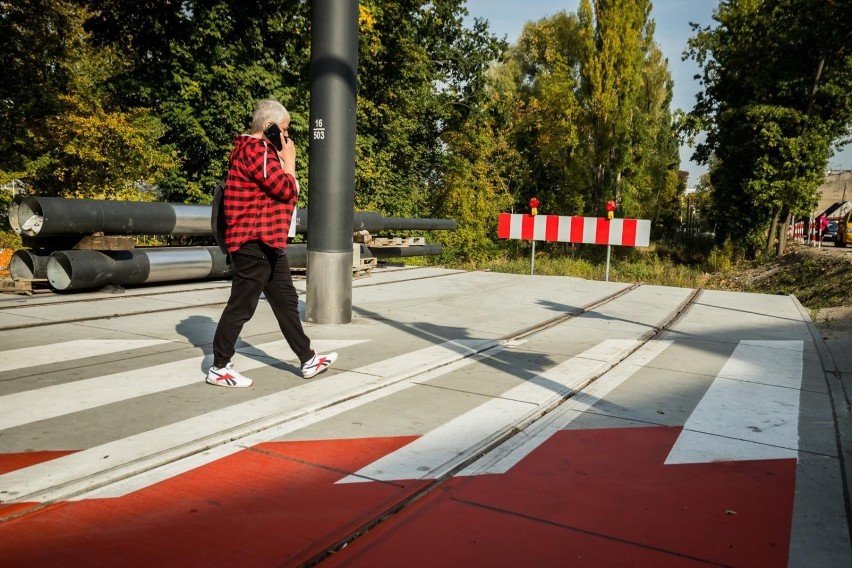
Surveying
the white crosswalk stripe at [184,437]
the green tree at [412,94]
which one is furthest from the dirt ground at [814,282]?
the green tree at [412,94]

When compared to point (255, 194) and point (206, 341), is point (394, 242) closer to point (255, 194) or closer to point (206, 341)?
point (206, 341)

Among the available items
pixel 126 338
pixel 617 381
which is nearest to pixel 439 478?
pixel 617 381

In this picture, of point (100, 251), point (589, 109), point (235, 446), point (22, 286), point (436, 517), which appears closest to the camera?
point (436, 517)

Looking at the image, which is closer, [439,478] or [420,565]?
[420,565]

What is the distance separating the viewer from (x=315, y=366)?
4871mm

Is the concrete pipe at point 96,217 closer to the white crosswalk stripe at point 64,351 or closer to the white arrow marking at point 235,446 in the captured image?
the white crosswalk stripe at point 64,351

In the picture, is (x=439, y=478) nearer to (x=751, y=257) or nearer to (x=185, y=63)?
(x=185, y=63)

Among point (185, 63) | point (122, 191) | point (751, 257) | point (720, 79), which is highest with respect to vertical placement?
point (720, 79)

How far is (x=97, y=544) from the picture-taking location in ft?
7.83

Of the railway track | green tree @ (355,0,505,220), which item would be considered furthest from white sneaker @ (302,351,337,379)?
green tree @ (355,0,505,220)

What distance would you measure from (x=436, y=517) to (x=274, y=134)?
2878 mm

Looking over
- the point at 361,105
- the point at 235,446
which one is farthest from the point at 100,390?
the point at 361,105

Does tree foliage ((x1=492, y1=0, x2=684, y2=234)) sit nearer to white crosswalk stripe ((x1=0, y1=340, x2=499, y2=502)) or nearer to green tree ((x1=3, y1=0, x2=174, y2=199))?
green tree ((x1=3, y1=0, x2=174, y2=199))

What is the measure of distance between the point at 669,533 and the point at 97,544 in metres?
2.14
